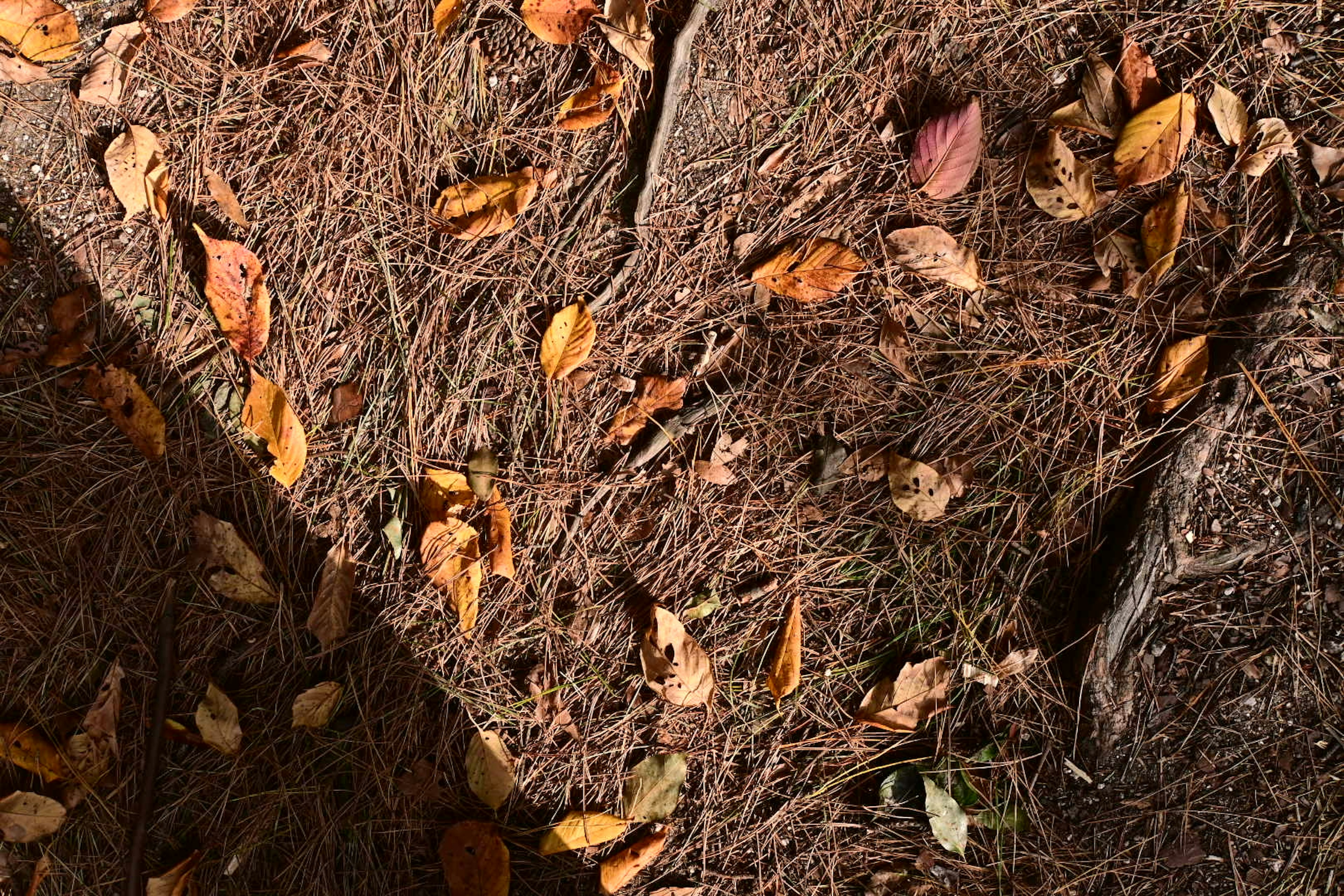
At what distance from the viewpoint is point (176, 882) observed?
1977mm

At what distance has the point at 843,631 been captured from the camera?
6.80 feet

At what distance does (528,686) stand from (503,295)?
98 cm

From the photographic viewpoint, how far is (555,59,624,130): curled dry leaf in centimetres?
200

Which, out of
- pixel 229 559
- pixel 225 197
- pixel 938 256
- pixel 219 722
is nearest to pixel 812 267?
pixel 938 256

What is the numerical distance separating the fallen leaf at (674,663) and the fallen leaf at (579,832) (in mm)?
338

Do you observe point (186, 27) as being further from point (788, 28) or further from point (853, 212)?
point (853, 212)

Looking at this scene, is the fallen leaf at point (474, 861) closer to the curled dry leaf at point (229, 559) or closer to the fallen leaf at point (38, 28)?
the curled dry leaf at point (229, 559)

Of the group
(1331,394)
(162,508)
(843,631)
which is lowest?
(843,631)

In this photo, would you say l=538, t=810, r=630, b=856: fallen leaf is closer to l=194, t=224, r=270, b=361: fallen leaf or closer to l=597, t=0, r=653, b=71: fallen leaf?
l=194, t=224, r=270, b=361: fallen leaf

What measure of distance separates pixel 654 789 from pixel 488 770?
1.35ft

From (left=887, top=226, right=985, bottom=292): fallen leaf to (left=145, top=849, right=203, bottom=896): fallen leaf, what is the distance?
7.43 feet

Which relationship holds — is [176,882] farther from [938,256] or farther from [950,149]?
[950,149]

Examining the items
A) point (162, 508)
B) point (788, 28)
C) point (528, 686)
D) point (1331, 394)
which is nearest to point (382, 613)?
point (528, 686)

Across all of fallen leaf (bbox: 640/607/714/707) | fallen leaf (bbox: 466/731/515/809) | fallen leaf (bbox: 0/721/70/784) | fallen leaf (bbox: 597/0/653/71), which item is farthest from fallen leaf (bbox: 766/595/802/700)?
fallen leaf (bbox: 0/721/70/784)
